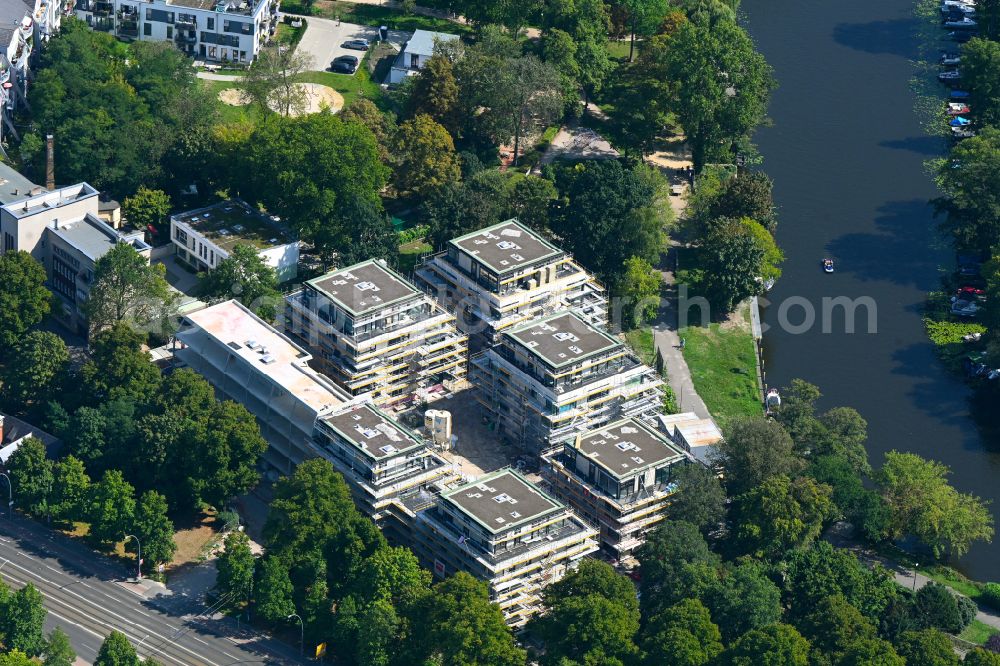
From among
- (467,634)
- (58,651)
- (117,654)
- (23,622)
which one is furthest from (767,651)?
(23,622)

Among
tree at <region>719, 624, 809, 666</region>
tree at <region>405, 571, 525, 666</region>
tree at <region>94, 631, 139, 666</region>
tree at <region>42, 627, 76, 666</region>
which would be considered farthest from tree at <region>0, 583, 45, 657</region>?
tree at <region>719, 624, 809, 666</region>

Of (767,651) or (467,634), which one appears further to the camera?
A: (767,651)

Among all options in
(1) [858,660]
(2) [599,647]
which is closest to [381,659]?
(2) [599,647]

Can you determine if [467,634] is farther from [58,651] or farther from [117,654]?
[58,651]

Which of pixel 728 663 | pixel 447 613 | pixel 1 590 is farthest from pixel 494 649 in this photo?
pixel 1 590

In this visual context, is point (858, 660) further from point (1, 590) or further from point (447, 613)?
point (1, 590)

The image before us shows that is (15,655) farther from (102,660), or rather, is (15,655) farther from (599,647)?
(599,647)
